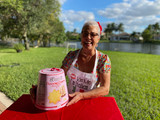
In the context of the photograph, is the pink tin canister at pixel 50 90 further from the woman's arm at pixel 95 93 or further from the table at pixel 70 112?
the woman's arm at pixel 95 93

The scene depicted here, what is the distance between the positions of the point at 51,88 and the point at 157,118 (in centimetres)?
299

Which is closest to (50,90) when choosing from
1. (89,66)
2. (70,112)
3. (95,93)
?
(70,112)

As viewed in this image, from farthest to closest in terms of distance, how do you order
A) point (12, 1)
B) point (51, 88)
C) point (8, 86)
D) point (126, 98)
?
point (12, 1)
point (8, 86)
point (126, 98)
point (51, 88)

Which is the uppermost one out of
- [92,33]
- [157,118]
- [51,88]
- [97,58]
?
[92,33]

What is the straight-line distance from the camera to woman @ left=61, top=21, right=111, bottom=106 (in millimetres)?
1519

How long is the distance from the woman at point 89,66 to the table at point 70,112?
158mm

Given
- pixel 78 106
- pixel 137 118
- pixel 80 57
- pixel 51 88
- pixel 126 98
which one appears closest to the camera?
pixel 51 88

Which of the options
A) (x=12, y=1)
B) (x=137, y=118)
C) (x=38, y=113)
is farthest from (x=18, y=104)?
(x=12, y=1)

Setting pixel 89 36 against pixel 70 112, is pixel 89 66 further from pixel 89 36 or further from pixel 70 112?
pixel 70 112

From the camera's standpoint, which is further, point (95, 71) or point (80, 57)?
point (80, 57)

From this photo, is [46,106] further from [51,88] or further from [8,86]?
[8,86]

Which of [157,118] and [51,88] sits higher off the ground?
[51,88]

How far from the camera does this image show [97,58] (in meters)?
1.62

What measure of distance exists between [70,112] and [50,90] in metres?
0.31
